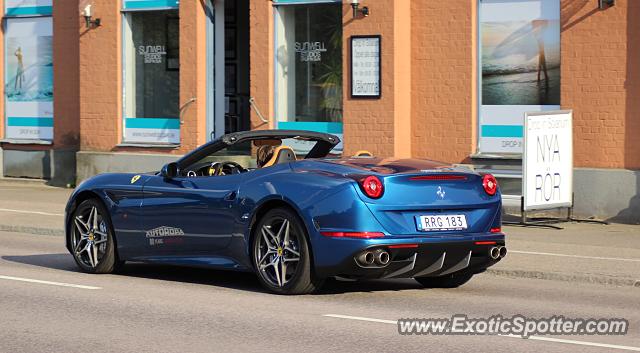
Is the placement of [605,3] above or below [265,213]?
above

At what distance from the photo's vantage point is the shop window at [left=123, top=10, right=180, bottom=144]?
2403 cm

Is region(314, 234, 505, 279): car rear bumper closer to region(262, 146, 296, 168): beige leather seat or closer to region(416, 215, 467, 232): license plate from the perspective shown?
region(416, 215, 467, 232): license plate

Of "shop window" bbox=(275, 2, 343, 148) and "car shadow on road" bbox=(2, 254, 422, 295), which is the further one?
"shop window" bbox=(275, 2, 343, 148)

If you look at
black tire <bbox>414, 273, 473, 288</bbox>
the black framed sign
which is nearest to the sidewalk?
black tire <bbox>414, 273, 473, 288</bbox>

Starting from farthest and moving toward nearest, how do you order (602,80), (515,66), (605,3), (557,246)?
(515,66), (602,80), (605,3), (557,246)

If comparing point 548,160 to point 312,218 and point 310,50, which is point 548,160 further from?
point 312,218

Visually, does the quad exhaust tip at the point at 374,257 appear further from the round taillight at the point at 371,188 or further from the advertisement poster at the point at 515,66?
the advertisement poster at the point at 515,66

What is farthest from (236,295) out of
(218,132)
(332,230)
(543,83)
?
(218,132)

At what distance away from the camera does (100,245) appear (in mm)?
12602

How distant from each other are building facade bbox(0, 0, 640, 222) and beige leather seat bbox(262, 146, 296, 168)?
26.3 feet

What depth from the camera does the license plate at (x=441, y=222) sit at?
10.5 metres

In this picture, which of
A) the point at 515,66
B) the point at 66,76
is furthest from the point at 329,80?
the point at 66,76

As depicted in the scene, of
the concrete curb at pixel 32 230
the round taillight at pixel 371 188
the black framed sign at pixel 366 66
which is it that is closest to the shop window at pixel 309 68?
the black framed sign at pixel 366 66

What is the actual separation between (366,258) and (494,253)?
1213mm
